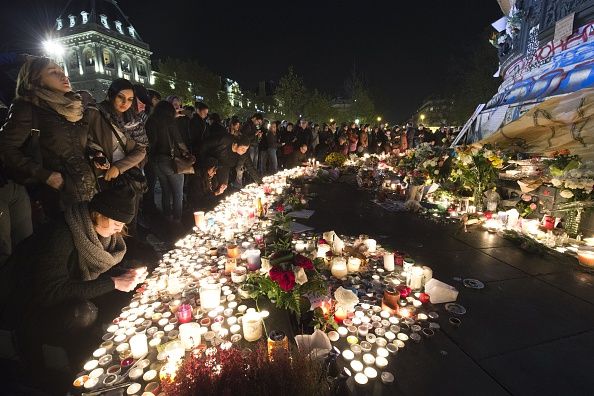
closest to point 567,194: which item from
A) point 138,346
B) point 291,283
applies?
point 291,283

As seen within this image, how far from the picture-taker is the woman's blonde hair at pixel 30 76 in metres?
2.88

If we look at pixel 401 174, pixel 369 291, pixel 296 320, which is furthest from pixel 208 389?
pixel 401 174

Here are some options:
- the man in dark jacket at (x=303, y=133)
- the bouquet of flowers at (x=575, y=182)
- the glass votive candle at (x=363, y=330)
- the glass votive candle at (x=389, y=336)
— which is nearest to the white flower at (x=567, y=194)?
the bouquet of flowers at (x=575, y=182)

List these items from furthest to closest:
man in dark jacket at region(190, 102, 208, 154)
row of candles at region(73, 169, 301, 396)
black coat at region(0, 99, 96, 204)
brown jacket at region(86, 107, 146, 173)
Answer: man in dark jacket at region(190, 102, 208, 154)
brown jacket at region(86, 107, 146, 173)
black coat at region(0, 99, 96, 204)
row of candles at region(73, 169, 301, 396)

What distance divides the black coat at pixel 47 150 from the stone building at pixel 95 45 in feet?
179

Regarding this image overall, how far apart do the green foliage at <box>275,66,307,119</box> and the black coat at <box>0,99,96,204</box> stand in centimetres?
4576

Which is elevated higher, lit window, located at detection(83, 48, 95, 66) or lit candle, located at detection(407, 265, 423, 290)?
lit window, located at detection(83, 48, 95, 66)

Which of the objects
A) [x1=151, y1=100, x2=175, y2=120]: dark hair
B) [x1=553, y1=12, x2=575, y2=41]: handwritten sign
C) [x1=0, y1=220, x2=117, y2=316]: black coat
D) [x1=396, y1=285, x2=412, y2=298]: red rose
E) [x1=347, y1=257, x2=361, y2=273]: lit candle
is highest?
[x1=553, y1=12, x2=575, y2=41]: handwritten sign

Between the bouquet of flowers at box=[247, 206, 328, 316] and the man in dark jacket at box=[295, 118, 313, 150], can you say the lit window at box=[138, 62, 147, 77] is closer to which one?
the man in dark jacket at box=[295, 118, 313, 150]

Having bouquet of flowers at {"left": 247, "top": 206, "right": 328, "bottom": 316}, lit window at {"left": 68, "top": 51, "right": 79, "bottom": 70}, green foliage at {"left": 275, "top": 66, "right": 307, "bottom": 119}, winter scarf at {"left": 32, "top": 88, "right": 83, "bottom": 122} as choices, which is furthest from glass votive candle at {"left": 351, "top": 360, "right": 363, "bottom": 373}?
lit window at {"left": 68, "top": 51, "right": 79, "bottom": 70}

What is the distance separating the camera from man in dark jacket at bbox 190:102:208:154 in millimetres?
6738

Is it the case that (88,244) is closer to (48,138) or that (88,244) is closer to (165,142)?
(48,138)

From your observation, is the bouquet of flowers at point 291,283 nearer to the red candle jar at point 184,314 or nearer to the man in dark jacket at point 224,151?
the red candle jar at point 184,314

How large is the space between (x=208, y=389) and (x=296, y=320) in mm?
1295
